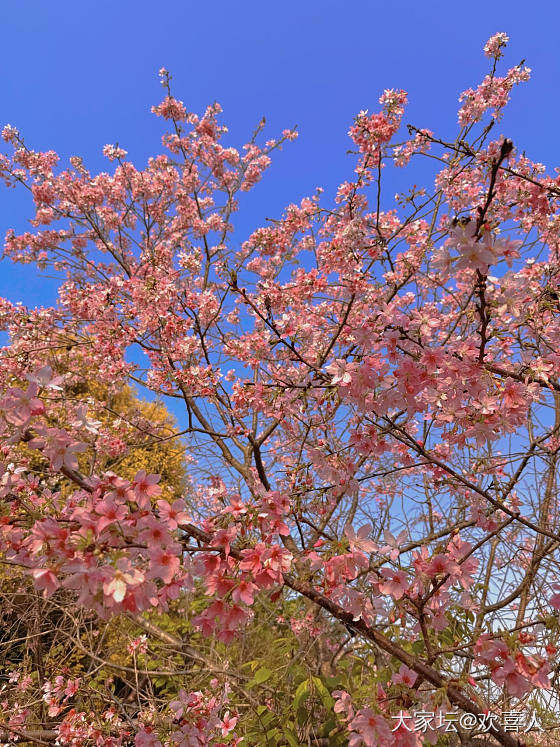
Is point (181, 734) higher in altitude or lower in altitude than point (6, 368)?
lower

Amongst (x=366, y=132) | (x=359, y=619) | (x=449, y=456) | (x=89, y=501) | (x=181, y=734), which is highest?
(x=366, y=132)

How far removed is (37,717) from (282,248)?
17.0 ft

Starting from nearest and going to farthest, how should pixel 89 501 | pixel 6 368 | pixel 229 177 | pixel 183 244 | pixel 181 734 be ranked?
pixel 89 501, pixel 181 734, pixel 6 368, pixel 183 244, pixel 229 177

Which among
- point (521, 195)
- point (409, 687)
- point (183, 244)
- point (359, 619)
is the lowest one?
point (409, 687)

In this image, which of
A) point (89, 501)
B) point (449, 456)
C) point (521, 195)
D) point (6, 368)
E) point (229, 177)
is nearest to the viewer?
point (89, 501)

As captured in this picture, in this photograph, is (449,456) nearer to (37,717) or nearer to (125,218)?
(37,717)

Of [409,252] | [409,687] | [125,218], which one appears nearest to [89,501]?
[409,687]

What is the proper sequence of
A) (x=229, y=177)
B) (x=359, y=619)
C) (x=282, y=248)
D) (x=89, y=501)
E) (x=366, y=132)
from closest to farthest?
(x=89, y=501)
(x=359, y=619)
(x=366, y=132)
(x=282, y=248)
(x=229, y=177)

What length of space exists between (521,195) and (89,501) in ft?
10.2

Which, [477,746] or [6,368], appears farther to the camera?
[6,368]

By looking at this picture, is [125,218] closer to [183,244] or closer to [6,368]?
[183,244]

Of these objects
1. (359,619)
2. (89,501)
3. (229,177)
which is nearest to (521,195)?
(359,619)

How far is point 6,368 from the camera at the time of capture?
15.4 feet

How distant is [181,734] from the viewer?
74.1 inches
